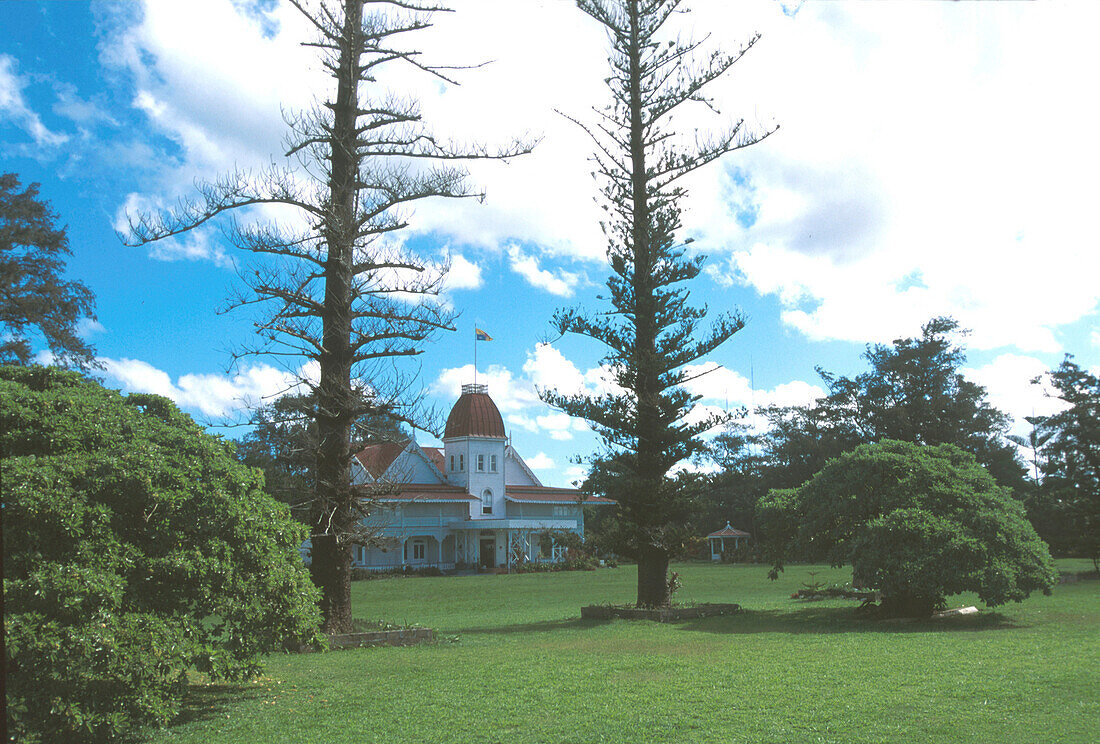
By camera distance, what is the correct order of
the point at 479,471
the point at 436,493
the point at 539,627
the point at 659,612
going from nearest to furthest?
the point at 539,627 → the point at 659,612 → the point at 436,493 → the point at 479,471

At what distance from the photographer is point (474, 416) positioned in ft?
161

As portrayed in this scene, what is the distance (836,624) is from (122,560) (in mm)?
11705

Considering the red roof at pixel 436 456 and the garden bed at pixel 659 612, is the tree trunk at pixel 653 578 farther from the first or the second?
the red roof at pixel 436 456

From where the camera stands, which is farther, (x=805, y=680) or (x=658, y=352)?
(x=658, y=352)

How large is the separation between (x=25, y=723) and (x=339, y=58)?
11.7m

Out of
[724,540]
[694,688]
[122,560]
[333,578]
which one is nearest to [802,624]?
[694,688]

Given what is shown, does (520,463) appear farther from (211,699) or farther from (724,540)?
(211,699)

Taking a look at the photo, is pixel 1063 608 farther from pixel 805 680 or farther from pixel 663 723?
pixel 663 723

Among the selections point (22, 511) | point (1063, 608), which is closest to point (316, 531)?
point (22, 511)

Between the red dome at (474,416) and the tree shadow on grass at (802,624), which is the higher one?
the red dome at (474,416)

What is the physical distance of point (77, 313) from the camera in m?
30.9

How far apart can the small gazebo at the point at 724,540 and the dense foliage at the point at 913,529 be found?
44.5 meters

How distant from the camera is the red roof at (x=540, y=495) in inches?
1992

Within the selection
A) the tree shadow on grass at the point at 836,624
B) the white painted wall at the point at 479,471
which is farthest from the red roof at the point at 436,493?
the tree shadow on grass at the point at 836,624
